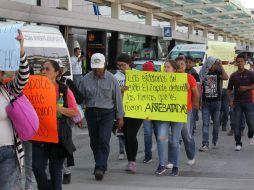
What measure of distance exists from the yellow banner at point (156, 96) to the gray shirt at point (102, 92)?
2.28 feet

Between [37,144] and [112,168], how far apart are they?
10.1 ft

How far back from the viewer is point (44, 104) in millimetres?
5973

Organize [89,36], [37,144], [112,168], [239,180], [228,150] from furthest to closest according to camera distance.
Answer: [89,36], [228,150], [112,168], [239,180], [37,144]

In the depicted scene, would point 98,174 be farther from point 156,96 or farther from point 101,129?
point 156,96

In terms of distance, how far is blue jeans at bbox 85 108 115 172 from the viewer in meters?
7.90

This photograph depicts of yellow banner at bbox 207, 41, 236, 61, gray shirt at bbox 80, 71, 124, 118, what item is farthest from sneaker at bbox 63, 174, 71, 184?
yellow banner at bbox 207, 41, 236, 61

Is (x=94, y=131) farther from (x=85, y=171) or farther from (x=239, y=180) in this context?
(x=239, y=180)

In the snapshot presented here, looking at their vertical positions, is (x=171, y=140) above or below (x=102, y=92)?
below

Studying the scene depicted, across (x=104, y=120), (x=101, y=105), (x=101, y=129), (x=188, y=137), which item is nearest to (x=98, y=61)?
(x=101, y=105)

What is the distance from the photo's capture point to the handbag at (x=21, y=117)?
446 cm

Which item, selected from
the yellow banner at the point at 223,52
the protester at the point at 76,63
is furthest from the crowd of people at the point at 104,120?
the protester at the point at 76,63

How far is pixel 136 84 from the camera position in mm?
9078

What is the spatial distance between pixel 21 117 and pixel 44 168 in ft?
5.22

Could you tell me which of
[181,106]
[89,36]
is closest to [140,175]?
[181,106]
